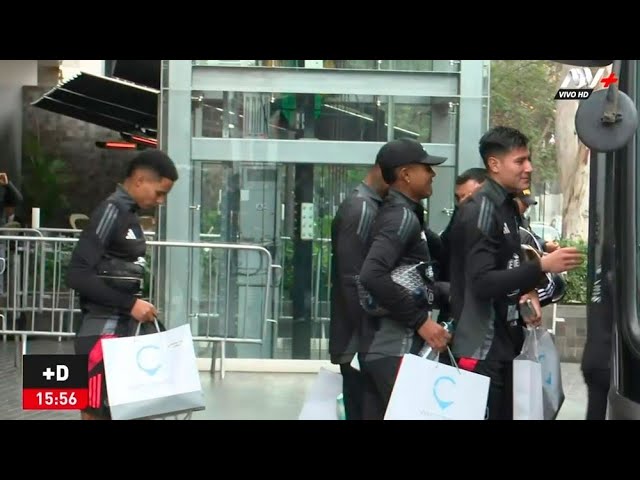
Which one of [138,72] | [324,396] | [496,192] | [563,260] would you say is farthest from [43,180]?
[563,260]

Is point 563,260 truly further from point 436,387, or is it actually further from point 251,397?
point 251,397

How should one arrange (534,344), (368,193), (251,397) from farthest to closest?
1. (251,397)
2. (368,193)
3. (534,344)

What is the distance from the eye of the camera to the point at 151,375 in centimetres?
551

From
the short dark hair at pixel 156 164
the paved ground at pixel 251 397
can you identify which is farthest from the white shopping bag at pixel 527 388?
the paved ground at pixel 251 397

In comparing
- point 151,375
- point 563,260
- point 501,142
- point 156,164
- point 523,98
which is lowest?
point 151,375

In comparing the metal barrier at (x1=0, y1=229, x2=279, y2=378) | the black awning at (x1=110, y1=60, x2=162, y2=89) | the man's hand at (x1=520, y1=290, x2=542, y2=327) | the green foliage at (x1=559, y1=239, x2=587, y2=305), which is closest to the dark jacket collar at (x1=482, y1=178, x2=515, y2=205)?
the man's hand at (x1=520, y1=290, x2=542, y2=327)

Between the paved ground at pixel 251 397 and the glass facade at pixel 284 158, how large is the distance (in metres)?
0.25

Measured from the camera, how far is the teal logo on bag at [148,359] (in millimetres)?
5488

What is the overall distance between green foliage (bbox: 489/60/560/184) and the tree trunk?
0.65 ft

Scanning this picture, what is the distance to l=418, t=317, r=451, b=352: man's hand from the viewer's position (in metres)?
5.16

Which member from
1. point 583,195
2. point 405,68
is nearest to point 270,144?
point 405,68

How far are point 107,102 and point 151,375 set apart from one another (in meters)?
8.17
